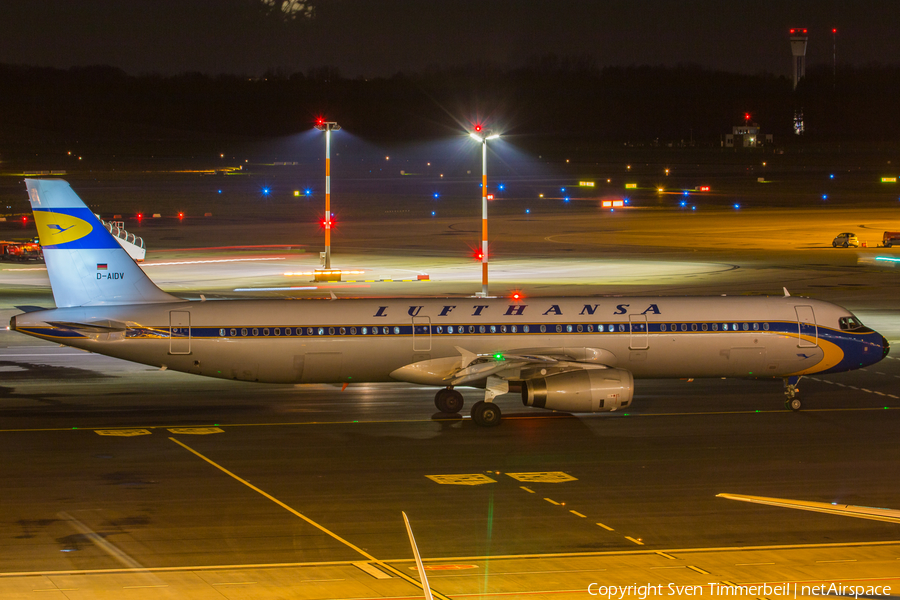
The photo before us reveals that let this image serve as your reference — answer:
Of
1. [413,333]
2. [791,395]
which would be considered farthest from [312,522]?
[791,395]

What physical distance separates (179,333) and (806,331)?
18.9 metres

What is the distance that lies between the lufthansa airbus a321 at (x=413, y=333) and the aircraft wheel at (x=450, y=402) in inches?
→ 2.1

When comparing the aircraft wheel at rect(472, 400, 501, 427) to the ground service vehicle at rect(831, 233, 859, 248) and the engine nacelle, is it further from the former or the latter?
the ground service vehicle at rect(831, 233, 859, 248)

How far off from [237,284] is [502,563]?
46.8 metres

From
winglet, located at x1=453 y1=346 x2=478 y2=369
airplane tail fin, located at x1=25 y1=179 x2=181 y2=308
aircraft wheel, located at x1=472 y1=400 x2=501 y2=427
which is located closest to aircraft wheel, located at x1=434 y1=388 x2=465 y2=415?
winglet, located at x1=453 y1=346 x2=478 y2=369

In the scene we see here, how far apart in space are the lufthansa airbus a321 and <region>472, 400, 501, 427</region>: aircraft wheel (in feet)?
0.14

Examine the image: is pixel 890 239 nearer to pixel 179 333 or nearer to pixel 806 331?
pixel 806 331

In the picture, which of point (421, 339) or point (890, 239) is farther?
point (890, 239)

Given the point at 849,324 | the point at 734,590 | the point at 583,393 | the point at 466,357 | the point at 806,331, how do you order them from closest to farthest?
the point at 734,590, the point at 583,393, the point at 466,357, the point at 806,331, the point at 849,324

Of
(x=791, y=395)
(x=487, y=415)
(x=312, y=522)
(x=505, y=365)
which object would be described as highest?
(x=505, y=365)

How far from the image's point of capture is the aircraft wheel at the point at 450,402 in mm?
30953

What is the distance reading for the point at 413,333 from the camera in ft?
100

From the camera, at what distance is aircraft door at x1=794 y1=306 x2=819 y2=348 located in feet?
104

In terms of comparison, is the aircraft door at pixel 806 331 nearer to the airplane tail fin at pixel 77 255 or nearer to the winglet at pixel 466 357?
the winglet at pixel 466 357
